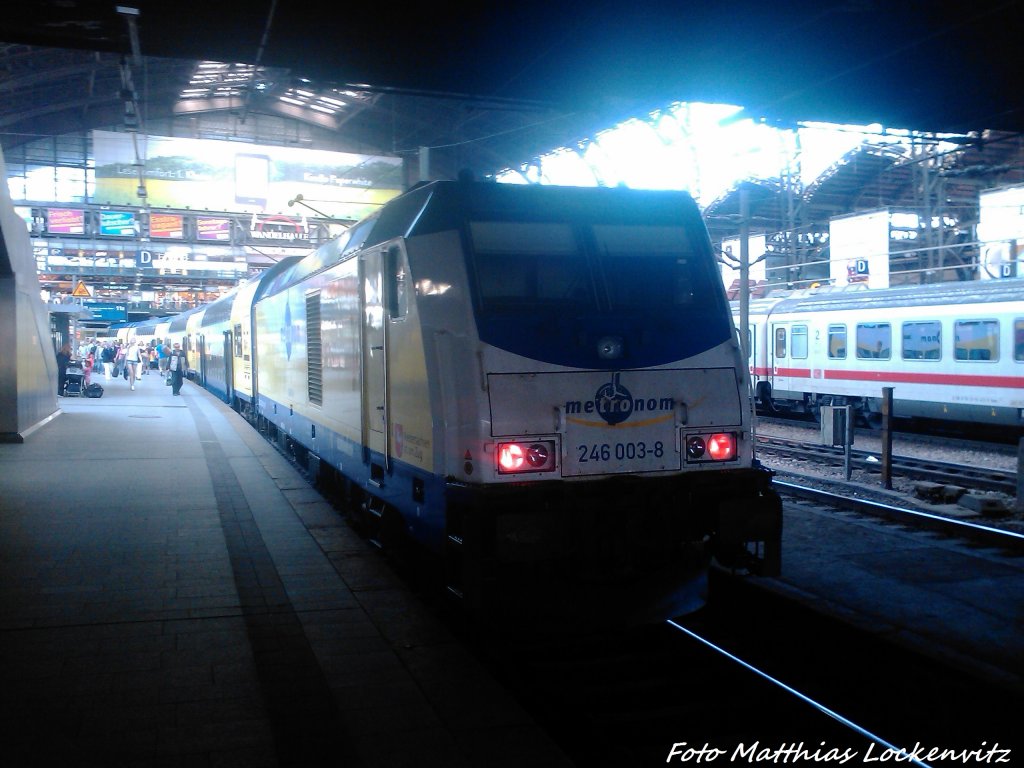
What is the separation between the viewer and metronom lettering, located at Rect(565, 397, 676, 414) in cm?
577

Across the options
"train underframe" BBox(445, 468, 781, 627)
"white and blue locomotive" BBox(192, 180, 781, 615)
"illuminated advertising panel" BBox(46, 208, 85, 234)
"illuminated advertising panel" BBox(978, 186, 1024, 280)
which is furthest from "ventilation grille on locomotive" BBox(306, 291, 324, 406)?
"illuminated advertising panel" BBox(46, 208, 85, 234)

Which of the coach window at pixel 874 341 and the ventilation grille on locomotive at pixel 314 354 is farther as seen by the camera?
the coach window at pixel 874 341

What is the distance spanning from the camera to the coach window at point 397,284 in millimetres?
6277

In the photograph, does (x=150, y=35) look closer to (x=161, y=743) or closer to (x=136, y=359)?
(x=161, y=743)

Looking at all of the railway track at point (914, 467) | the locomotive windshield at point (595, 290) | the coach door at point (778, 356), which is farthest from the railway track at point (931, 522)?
the coach door at point (778, 356)

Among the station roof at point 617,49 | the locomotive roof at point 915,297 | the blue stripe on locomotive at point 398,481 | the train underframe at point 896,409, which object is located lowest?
the train underframe at point 896,409

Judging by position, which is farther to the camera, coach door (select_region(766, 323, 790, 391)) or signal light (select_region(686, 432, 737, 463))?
coach door (select_region(766, 323, 790, 391))

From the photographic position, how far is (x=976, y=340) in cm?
1712

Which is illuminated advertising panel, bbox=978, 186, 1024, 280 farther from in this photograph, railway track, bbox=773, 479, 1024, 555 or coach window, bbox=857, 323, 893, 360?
railway track, bbox=773, 479, 1024, 555

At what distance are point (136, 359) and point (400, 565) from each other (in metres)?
28.6

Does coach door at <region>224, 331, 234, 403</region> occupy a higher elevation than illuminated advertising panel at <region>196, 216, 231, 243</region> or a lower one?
lower

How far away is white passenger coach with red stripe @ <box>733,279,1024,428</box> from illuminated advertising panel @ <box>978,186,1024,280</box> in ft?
29.9

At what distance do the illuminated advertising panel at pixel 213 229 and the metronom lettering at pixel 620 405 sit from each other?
29513 mm

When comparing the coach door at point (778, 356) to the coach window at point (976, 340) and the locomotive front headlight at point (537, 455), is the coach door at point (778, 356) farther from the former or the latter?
the locomotive front headlight at point (537, 455)
